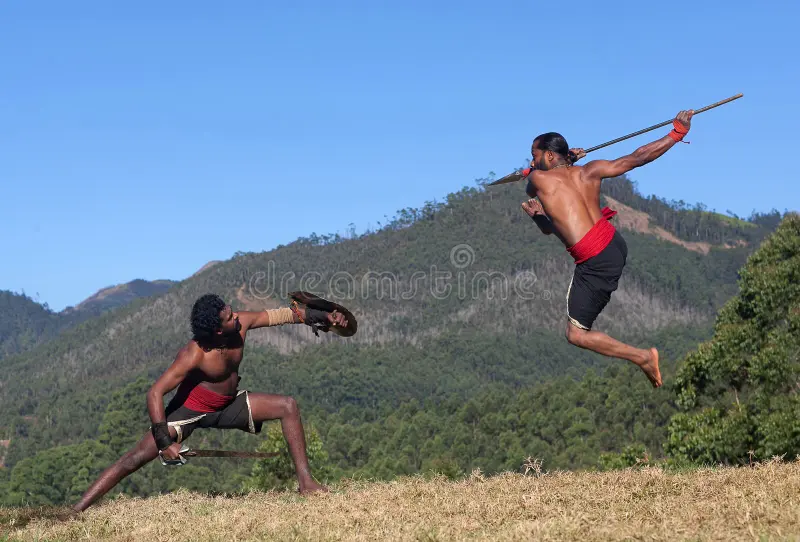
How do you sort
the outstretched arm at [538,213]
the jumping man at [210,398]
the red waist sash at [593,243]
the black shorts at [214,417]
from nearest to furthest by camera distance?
the red waist sash at [593,243], the outstretched arm at [538,213], the jumping man at [210,398], the black shorts at [214,417]

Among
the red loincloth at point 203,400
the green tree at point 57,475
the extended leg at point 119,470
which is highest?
Answer: the red loincloth at point 203,400

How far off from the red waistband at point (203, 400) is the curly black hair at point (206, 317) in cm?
51

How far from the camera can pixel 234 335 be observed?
877cm

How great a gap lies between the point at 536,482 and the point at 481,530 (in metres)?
2.02

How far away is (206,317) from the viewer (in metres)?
8.44

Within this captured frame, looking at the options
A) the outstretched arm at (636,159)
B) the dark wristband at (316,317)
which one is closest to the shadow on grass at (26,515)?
the dark wristband at (316,317)

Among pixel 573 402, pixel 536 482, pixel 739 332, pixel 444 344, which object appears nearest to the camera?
pixel 536 482

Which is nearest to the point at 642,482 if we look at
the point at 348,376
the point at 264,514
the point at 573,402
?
the point at 264,514

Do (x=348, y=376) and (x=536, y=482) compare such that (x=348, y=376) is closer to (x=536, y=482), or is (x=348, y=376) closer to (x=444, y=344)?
(x=444, y=344)

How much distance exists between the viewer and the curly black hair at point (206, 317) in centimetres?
845

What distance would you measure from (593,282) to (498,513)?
8.42ft

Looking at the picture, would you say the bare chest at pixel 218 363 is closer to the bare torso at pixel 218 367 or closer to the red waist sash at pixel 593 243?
the bare torso at pixel 218 367

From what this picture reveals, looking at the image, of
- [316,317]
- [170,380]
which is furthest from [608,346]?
[170,380]

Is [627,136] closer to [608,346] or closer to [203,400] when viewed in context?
[608,346]
